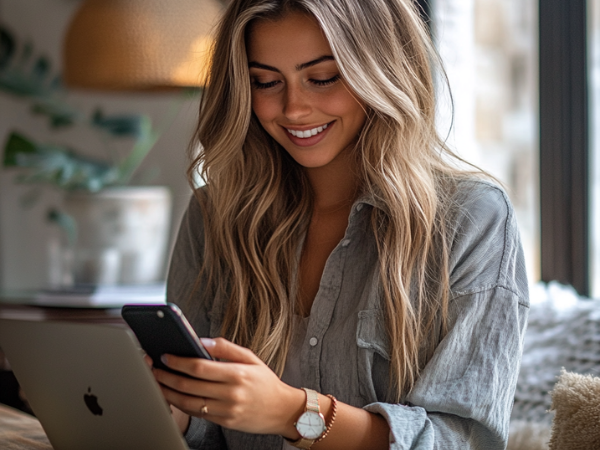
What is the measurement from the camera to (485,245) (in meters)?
1.19

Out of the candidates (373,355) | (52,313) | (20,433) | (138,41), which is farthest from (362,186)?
(52,313)

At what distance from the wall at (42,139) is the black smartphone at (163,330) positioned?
2328 mm

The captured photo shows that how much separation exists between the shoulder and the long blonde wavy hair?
2cm

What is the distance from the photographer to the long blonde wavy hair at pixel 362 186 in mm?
1199

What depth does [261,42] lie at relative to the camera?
1272 millimetres

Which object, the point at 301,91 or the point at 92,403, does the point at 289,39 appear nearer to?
the point at 301,91

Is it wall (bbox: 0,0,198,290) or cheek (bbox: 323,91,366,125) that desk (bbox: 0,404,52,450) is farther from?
wall (bbox: 0,0,198,290)

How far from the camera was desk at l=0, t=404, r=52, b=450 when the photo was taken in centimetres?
119

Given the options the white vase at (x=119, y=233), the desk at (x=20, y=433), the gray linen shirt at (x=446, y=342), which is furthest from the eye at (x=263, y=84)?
the white vase at (x=119, y=233)

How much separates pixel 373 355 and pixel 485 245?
0.25 metres

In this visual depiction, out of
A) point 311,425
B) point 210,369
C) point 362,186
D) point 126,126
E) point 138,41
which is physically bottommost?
point 311,425

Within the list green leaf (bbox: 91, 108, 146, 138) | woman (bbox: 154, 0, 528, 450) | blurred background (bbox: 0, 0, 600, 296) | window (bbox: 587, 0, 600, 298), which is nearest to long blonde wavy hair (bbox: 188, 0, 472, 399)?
woman (bbox: 154, 0, 528, 450)

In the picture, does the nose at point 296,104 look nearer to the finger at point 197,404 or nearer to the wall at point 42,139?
the finger at point 197,404

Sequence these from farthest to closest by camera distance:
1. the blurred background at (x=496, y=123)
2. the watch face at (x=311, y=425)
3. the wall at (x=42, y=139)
A: the wall at (x=42, y=139) < the blurred background at (x=496, y=123) < the watch face at (x=311, y=425)
